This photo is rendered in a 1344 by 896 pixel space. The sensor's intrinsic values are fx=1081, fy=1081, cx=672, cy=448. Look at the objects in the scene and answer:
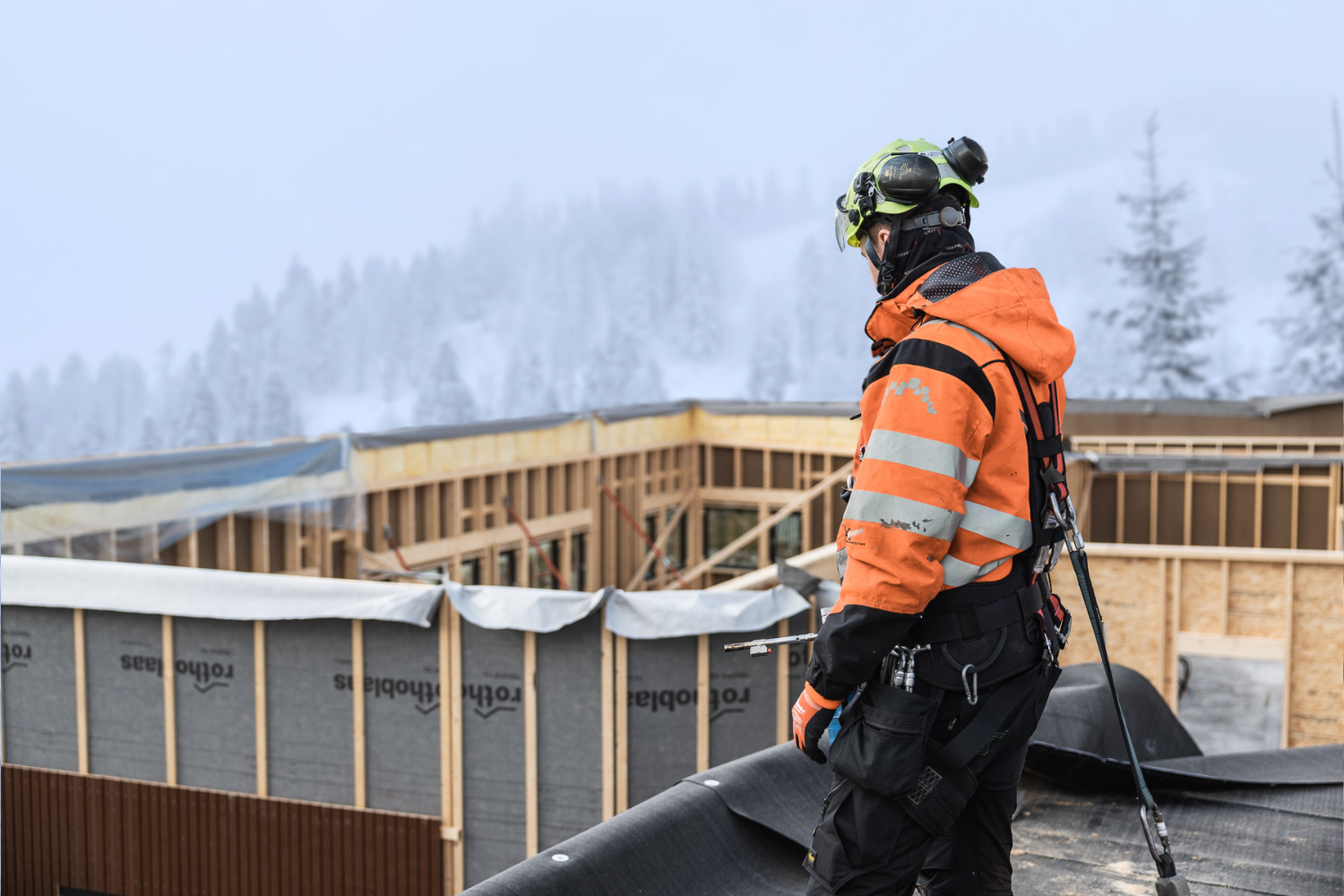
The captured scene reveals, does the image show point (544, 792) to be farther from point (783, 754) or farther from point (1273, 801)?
point (1273, 801)

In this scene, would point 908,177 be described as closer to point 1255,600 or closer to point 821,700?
point 821,700

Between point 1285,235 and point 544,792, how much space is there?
2947 inches

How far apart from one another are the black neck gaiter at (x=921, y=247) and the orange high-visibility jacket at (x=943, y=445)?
0.05 meters

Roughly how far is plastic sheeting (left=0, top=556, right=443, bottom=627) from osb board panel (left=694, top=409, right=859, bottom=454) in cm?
910

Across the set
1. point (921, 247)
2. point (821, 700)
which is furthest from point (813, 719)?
point (921, 247)

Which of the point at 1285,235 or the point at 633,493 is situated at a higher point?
the point at 1285,235

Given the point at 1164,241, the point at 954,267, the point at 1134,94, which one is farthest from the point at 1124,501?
the point at 1134,94

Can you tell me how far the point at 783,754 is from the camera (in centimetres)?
404

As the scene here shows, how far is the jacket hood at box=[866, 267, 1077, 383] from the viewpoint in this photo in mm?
2340

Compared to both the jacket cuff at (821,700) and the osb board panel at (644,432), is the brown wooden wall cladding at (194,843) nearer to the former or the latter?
the jacket cuff at (821,700)

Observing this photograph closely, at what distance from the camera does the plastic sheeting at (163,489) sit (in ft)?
24.8

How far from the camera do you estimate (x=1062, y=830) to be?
3980mm

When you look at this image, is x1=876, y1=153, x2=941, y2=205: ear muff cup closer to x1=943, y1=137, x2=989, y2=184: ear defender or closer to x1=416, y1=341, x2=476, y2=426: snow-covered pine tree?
x1=943, y1=137, x2=989, y2=184: ear defender

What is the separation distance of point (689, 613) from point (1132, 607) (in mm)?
3791
